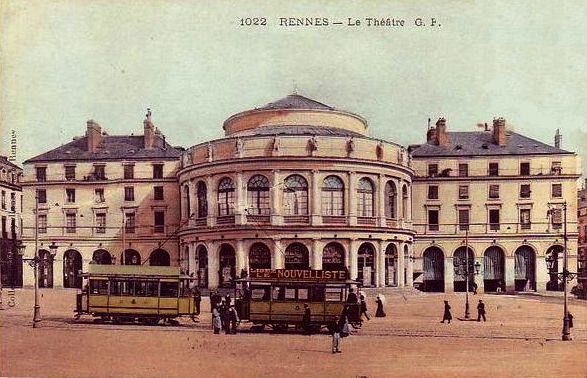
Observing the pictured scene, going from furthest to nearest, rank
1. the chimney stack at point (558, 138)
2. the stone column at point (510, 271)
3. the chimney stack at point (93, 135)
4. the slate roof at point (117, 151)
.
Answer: the stone column at point (510, 271), the slate roof at point (117, 151), the chimney stack at point (93, 135), the chimney stack at point (558, 138)

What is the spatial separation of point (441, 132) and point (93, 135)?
11.2m

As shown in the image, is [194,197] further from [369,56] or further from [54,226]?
[369,56]

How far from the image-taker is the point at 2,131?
18.2 m

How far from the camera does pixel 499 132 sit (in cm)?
2262

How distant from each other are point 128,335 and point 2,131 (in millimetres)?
6234

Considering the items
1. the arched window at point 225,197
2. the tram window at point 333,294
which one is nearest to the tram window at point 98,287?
the tram window at point 333,294

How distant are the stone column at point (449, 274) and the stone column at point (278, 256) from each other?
328 inches

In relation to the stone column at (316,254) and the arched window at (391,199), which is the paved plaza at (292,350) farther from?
the arched window at (391,199)

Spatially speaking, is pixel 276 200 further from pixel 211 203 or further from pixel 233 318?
pixel 233 318

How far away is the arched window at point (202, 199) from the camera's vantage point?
3050 cm

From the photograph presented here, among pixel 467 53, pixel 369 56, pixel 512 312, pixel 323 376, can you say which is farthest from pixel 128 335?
pixel 512 312

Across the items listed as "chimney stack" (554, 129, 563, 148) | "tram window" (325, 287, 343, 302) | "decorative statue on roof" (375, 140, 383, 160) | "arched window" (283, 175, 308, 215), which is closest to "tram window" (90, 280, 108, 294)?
"tram window" (325, 287, 343, 302)

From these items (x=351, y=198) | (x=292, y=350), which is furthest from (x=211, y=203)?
(x=292, y=350)

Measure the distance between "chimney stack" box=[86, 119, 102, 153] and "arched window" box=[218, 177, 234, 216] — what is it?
565cm
